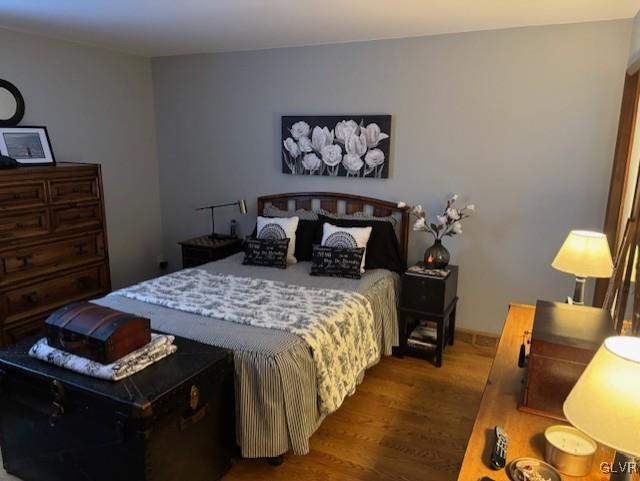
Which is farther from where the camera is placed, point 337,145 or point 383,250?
point 337,145

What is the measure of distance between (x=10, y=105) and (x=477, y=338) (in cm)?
402

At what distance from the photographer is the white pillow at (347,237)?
139 inches

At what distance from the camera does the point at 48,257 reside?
339 centimetres

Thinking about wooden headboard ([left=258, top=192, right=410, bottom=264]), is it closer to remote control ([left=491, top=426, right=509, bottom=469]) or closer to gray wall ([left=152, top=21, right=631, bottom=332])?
gray wall ([left=152, top=21, right=631, bottom=332])

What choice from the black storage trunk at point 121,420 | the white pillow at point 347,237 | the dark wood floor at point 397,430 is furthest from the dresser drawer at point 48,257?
the dark wood floor at point 397,430

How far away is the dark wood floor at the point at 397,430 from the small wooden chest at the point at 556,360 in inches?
35.6

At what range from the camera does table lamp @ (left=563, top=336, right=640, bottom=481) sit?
0.94m

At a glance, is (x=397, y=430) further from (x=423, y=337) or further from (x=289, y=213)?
(x=289, y=213)

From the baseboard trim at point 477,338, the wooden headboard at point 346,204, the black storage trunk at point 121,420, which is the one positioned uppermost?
the wooden headboard at point 346,204

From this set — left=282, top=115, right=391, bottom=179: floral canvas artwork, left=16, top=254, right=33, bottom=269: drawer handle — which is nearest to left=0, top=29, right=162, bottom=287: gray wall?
left=16, top=254, right=33, bottom=269: drawer handle

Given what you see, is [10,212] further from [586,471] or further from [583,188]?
[583,188]

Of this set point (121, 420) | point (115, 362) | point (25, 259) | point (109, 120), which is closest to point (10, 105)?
point (109, 120)

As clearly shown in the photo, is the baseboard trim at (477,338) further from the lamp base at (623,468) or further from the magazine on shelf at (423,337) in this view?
the lamp base at (623,468)

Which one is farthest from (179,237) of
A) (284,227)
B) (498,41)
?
(498,41)
